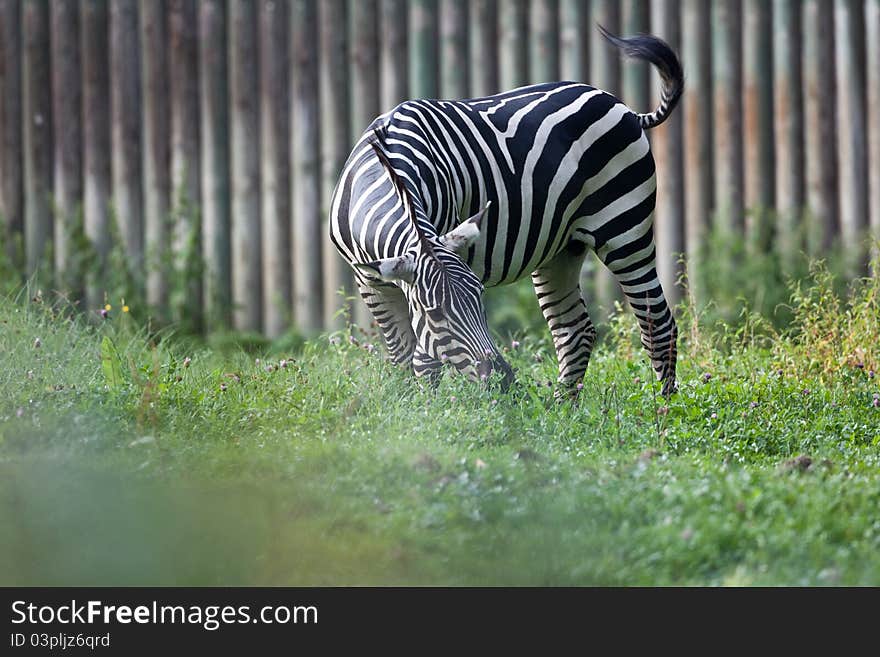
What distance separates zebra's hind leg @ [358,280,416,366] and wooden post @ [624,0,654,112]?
14.4 ft

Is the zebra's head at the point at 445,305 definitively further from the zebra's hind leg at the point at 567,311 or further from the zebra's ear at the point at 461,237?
the zebra's hind leg at the point at 567,311

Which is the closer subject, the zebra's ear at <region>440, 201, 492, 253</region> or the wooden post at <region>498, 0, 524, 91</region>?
the zebra's ear at <region>440, 201, 492, 253</region>

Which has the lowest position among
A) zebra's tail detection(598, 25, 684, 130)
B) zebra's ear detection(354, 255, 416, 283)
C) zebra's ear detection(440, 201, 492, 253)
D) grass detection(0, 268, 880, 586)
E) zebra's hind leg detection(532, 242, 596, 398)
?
grass detection(0, 268, 880, 586)

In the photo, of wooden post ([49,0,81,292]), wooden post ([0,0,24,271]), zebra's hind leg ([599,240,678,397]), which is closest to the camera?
zebra's hind leg ([599,240,678,397])

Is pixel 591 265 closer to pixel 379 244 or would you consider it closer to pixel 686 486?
pixel 379 244

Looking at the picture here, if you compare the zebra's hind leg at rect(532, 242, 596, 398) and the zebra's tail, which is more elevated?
the zebra's tail

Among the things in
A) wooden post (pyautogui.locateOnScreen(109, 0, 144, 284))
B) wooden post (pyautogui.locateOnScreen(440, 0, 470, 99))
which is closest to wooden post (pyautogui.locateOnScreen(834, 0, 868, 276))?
wooden post (pyautogui.locateOnScreen(440, 0, 470, 99))

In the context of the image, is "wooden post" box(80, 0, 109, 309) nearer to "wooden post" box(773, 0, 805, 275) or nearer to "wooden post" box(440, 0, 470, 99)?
"wooden post" box(440, 0, 470, 99)

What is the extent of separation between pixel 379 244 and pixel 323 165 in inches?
178

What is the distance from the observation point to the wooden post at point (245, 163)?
997cm

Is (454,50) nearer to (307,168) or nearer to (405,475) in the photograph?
(307,168)

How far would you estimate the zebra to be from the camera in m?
5.21
